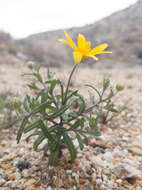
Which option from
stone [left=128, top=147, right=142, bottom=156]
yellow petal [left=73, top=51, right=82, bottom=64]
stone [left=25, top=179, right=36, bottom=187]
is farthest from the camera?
stone [left=128, top=147, right=142, bottom=156]

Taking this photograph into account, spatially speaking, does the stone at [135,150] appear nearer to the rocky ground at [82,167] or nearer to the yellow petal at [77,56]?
the rocky ground at [82,167]

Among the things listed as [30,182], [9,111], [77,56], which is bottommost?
[30,182]

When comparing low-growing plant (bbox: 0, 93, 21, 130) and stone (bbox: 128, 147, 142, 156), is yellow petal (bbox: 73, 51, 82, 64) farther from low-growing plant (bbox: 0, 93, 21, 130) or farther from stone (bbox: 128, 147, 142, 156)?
stone (bbox: 128, 147, 142, 156)

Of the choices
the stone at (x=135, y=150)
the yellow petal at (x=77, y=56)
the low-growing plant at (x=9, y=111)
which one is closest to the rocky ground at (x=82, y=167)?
the stone at (x=135, y=150)

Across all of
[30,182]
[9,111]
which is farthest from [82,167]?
[9,111]

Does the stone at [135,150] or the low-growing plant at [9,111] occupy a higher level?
the low-growing plant at [9,111]

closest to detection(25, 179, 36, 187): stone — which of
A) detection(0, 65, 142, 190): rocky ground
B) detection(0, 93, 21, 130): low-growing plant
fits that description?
detection(0, 65, 142, 190): rocky ground

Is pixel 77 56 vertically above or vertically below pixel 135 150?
above

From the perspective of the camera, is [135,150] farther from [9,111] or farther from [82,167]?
[9,111]

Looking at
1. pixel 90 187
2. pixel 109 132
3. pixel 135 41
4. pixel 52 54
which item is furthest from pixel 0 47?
pixel 90 187

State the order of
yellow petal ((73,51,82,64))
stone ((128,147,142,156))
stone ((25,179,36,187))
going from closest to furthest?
yellow petal ((73,51,82,64))
stone ((25,179,36,187))
stone ((128,147,142,156))

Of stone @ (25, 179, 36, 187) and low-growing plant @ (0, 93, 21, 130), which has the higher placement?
low-growing plant @ (0, 93, 21, 130)
